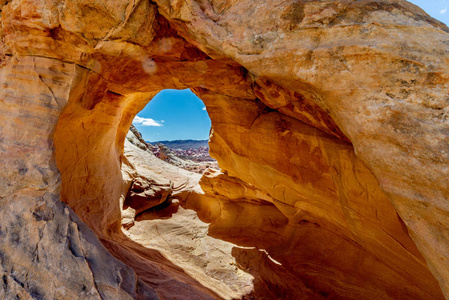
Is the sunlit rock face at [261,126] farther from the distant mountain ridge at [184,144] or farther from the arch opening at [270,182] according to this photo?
the distant mountain ridge at [184,144]

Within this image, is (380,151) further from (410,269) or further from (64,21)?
(64,21)

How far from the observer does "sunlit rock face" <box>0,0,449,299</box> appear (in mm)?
2332

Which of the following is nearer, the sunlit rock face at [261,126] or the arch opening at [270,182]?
the sunlit rock face at [261,126]

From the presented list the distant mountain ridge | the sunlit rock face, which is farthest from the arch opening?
the distant mountain ridge

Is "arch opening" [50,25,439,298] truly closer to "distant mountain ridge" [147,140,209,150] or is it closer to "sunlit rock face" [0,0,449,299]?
"sunlit rock face" [0,0,449,299]

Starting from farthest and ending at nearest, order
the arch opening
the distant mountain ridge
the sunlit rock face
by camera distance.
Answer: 1. the distant mountain ridge
2. the arch opening
3. the sunlit rock face

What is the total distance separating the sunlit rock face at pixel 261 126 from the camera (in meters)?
2.33

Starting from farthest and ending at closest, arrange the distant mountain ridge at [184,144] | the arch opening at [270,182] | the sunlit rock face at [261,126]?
1. the distant mountain ridge at [184,144]
2. the arch opening at [270,182]
3. the sunlit rock face at [261,126]

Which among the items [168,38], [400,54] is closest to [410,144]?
[400,54]

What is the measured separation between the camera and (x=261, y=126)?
506 cm

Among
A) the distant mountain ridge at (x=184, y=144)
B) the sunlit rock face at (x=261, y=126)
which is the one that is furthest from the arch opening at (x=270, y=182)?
the distant mountain ridge at (x=184, y=144)

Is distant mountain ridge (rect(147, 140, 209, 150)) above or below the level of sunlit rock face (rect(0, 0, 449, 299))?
below

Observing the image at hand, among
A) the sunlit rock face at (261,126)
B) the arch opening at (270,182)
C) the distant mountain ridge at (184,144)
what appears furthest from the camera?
the distant mountain ridge at (184,144)

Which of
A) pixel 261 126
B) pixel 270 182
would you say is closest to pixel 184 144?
pixel 270 182
